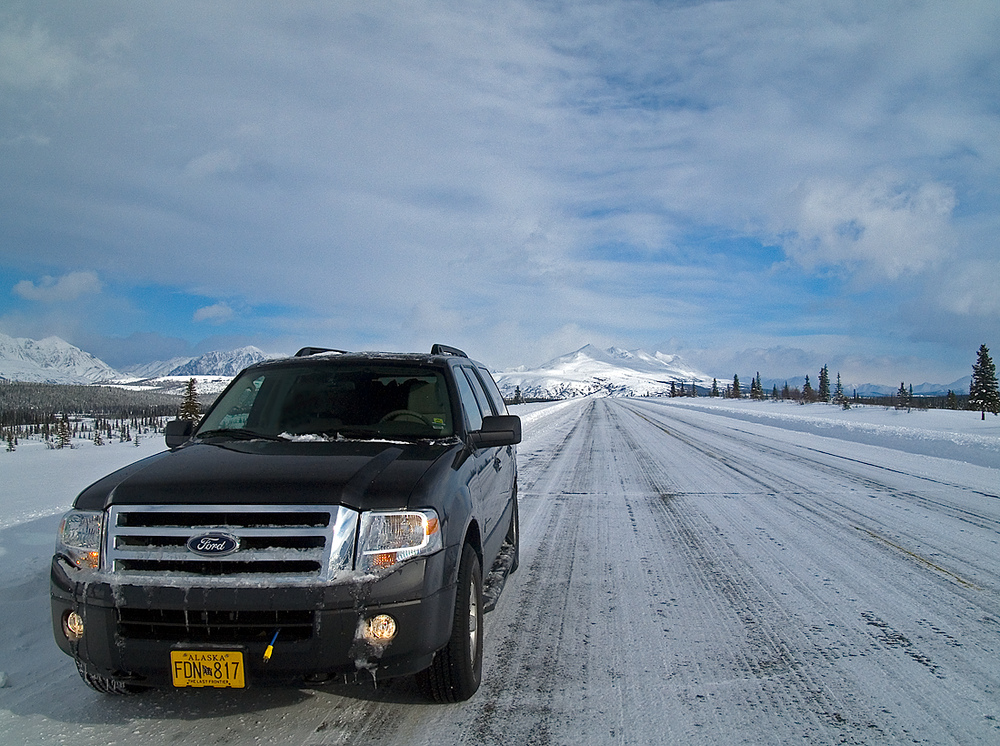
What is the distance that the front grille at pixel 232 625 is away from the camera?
2.84 m

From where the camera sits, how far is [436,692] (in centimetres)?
340

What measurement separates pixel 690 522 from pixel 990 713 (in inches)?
194

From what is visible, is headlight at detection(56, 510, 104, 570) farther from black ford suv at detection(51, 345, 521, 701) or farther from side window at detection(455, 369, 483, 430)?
side window at detection(455, 369, 483, 430)

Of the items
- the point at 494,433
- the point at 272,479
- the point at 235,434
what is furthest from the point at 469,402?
the point at 272,479

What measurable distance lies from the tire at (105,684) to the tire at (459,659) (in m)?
1.44

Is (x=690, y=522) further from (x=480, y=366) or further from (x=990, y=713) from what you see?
(x=990, y=713)

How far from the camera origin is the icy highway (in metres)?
3.19

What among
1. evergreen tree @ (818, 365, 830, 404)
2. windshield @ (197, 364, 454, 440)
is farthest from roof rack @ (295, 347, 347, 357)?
evergreen tree @ (818, 365, 830, 404)

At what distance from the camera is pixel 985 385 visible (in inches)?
2341

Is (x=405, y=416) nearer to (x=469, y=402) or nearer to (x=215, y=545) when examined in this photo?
(x=469, y=402)

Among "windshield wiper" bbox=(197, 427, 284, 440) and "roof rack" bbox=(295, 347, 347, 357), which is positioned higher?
"roof rack" bbox=(295, 347, 347, 357)

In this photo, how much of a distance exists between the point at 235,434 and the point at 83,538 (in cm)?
133

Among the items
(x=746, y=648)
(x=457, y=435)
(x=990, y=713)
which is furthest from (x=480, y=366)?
(x=990, y=713)

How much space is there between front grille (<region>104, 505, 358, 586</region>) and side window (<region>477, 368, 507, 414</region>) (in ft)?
11.3
